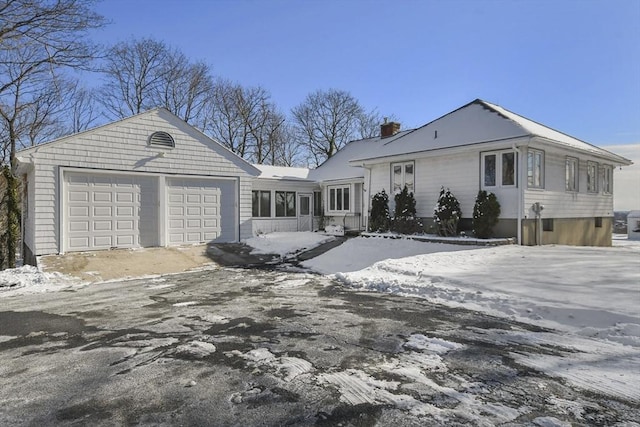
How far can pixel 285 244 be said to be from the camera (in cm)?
1520

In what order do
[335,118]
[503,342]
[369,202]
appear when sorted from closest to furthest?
[503,342]
[369,202]
[335,118]

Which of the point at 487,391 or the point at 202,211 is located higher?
the point at 202,211

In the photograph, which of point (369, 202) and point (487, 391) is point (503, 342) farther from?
point (369, 202)

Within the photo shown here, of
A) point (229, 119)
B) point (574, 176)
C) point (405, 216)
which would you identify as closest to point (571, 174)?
point (574, 176)

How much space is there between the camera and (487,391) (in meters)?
3.37

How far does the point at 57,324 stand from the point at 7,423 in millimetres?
3292

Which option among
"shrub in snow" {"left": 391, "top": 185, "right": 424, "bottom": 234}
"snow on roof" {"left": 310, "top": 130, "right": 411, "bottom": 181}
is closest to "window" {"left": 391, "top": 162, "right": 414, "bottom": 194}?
"shrub in snow" {"left": 391, "top": 185, "right": 424, "bottom": 234}

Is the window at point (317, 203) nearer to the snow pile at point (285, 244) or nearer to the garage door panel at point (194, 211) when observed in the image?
the snow pile at point (285, 244)

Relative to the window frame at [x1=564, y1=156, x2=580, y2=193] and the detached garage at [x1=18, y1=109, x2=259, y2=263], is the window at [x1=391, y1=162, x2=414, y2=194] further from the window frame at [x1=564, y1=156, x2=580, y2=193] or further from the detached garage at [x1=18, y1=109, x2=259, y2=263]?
the detached garage at [x1=18, y1=109, x2=259, y2=263]

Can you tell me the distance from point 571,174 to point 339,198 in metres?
10.8

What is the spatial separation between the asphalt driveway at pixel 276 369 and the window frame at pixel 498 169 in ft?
27.7

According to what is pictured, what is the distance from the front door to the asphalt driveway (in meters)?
14.5

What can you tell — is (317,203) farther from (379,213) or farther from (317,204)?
(379,213)

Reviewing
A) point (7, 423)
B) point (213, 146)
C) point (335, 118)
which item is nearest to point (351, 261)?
point (213, 146)
